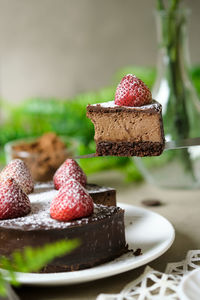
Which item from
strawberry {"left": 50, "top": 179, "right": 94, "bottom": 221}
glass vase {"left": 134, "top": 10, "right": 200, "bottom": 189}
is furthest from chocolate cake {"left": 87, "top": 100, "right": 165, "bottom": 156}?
glass vase {"left": 134, "top": 10, "right": 200, "bottom": 189}

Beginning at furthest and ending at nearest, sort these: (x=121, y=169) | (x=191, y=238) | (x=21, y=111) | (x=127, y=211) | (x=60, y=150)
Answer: (x=21, y=111), (x=121, y=169), (x=60, y=150), (x=127, y=211), (x=191, y=238)

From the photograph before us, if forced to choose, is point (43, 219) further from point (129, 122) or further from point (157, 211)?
point (157, 211)

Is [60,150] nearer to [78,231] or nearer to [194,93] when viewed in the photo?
[194,93]

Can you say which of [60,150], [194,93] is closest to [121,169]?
[60,150]

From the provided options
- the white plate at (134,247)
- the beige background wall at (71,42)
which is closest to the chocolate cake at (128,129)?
the white plate at (134,247)

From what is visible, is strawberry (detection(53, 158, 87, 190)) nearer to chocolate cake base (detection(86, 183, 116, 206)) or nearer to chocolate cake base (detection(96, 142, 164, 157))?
chocolate cake base (detection(86, 183, 116, 206))
